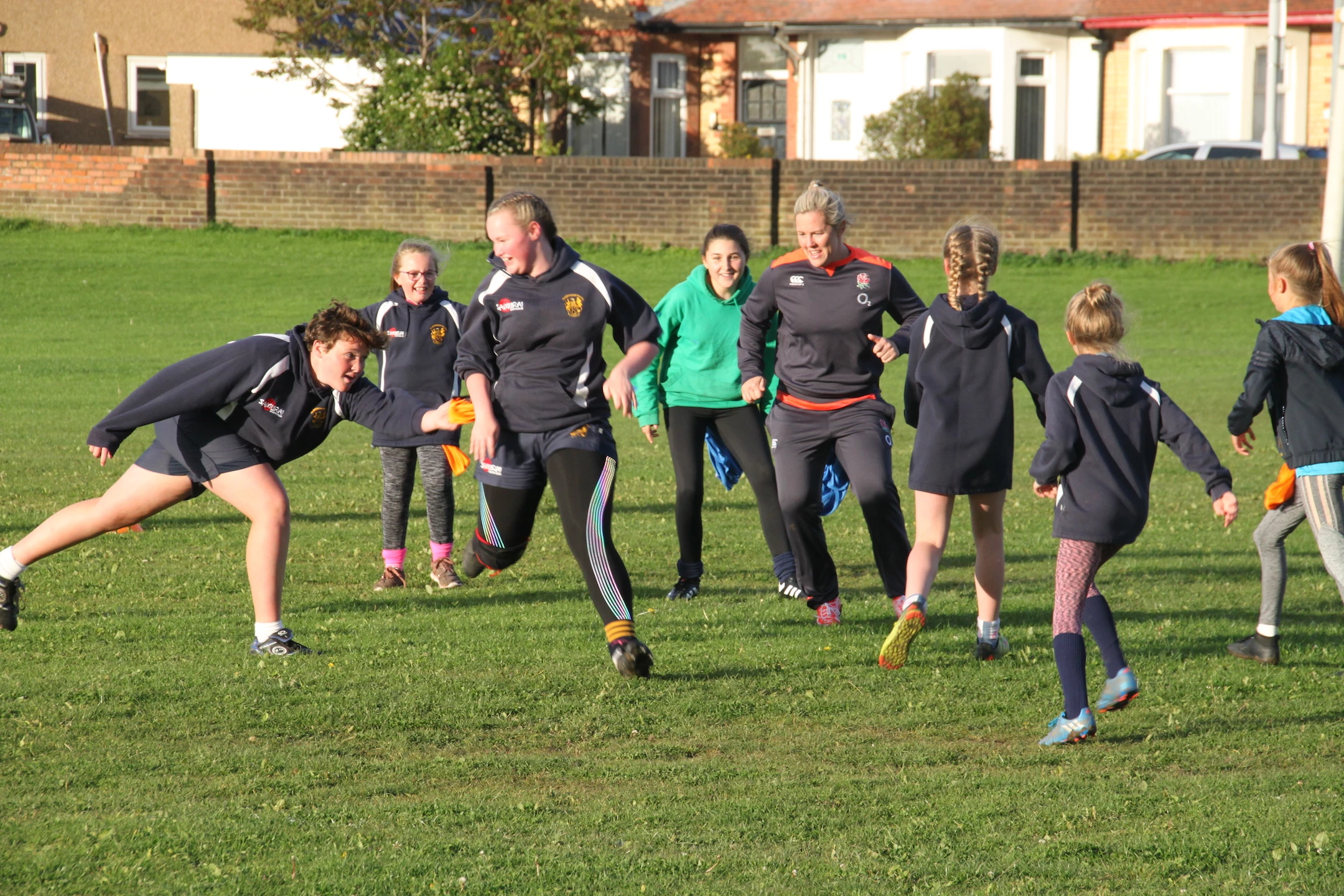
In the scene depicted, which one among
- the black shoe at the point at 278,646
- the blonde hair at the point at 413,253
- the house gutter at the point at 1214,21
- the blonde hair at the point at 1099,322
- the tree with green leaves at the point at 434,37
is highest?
the house gutter at the point at 1214,21

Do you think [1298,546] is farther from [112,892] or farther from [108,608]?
[112,892]

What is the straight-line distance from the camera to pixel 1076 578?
5.65m

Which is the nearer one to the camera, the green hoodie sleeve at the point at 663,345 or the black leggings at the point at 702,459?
the black leggings at the point at 702,459

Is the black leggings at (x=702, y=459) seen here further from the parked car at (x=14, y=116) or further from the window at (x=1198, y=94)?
the parked car at (x=14, y=116)

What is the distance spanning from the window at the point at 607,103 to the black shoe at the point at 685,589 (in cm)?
2666

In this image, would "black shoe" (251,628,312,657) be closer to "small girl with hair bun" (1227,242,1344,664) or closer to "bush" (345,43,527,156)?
"small girl with hair bun" (1227,242,1344,664)

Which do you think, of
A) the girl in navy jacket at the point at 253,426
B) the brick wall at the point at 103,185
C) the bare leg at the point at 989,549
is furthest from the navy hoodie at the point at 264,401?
the brick wall at the point at 103,185

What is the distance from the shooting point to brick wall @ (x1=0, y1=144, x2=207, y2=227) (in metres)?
26.4

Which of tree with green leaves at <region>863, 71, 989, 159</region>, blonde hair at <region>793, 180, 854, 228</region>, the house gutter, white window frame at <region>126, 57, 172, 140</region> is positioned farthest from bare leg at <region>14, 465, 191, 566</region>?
white window frame at <region>126, 57, 172, 140</region>

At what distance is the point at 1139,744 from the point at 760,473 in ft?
10.00

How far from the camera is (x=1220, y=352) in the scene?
20.5 meters

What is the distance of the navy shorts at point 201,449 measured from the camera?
6.45 meters

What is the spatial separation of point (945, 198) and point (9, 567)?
66.2 feet

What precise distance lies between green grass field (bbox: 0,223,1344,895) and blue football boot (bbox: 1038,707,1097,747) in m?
0.05
